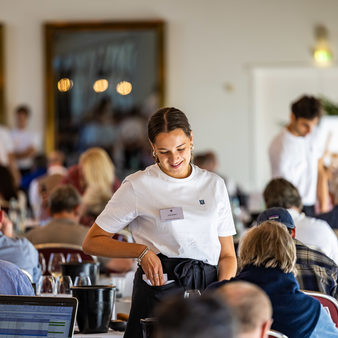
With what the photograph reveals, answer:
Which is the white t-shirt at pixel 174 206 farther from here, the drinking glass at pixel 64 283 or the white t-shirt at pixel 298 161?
the white t-shirt at pixel 298 161

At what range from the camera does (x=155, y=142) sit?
3072mm

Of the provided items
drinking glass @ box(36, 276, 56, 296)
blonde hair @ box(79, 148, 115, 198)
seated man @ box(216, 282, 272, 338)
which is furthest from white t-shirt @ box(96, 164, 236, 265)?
blonde hair @ box(79, 148, 115, 198)

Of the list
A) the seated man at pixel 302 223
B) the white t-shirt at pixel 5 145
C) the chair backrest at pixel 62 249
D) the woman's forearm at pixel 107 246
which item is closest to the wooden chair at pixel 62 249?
the chair backrest at pixel 62 249

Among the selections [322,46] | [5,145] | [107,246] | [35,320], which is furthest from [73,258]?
[322,46]

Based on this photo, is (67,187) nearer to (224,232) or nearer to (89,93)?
(224,232)

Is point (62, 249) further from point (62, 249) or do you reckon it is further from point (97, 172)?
point (97, 172)

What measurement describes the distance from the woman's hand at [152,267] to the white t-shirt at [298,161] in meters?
3.72

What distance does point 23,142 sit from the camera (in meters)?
12.1

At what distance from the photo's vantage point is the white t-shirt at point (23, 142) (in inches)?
477

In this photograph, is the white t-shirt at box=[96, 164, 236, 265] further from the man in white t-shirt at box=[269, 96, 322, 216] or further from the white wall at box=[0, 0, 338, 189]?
the white wall at box=[0, 0, 338, 189]

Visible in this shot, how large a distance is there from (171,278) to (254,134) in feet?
30.1

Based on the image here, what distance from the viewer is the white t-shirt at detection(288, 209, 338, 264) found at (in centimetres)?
488

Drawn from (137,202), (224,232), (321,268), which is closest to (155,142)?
(137,202)

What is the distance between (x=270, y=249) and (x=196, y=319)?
1.79 metres
